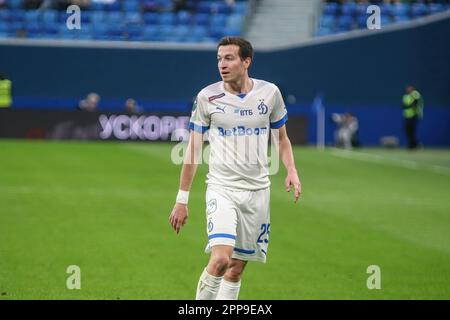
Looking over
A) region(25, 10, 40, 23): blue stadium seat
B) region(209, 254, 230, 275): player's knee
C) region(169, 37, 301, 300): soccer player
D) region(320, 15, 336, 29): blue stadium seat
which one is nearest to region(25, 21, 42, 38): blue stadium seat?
region(25, 10, 40, 23): blue stadium seat

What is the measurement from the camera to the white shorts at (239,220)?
862 cm

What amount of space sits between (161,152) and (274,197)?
13.0 meters

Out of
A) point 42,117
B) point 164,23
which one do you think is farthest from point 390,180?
point 164,23

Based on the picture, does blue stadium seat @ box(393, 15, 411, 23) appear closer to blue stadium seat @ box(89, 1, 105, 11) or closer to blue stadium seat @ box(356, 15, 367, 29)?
blue stadium seat @ box(356, 15, 367, 29)

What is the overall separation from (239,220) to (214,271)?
0.51 m

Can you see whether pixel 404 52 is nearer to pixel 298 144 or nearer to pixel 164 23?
pixel 298 144

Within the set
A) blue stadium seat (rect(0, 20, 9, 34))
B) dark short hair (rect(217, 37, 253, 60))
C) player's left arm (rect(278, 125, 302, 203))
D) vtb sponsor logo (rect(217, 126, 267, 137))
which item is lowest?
blue stadium seat (rect(0, 20, 9, 34))

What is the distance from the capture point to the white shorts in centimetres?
862

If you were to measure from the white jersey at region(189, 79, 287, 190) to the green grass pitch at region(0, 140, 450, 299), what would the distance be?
2615 millimetres

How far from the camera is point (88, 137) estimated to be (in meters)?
38.3

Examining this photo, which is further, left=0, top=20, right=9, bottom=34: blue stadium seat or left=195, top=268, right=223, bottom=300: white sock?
left=0, top=20, right=9, bottom=34: blue stadium seat

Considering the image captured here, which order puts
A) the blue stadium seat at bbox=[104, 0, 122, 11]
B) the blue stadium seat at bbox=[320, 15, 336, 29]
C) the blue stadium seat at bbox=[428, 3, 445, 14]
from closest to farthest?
the blue stadium seat at bbox=[428, 3, 445, 14] < the blue stadium seat at bbox=[104, 0, 122, 11] < the blue stadium seat at bbox=[320, 15, 336, 29]

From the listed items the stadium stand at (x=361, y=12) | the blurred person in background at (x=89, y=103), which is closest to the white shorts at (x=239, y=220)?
the blurred person in background at (x=89, y=103)

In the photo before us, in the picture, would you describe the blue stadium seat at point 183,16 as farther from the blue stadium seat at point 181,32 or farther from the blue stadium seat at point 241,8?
the blue stadium seat at point 241,8
